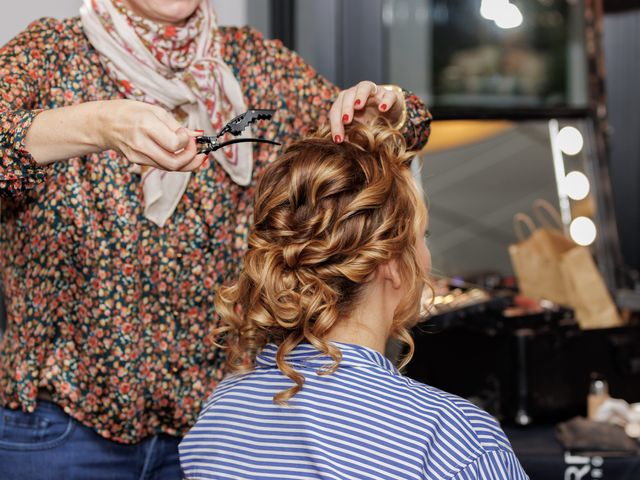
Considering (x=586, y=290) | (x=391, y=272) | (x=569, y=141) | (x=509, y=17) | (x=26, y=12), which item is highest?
(x=509, y=17)

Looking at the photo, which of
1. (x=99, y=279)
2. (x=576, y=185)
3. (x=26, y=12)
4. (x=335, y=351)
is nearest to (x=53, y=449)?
(x=99, y=279)

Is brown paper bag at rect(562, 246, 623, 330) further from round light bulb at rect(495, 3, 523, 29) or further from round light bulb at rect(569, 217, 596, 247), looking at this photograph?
round light bulb at rect(495, 3, 523, 29)

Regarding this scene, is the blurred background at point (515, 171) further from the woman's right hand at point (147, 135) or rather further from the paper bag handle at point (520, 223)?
the woman's right hand at point (147, 135)

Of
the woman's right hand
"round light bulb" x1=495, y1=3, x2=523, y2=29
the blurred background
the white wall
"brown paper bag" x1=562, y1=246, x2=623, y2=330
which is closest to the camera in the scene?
the woman's right hand

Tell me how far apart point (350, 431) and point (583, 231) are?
184 centimetres

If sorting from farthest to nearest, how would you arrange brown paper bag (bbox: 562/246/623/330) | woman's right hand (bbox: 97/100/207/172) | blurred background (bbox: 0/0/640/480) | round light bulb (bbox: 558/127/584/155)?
round light bulb (bbox: 558/127/584/155) → brown paper bag (bbox: 562/246/623/330) → blurred background (bbox: 0/0/640/480) → woman's right hand (bbox: 97/100/207/172)

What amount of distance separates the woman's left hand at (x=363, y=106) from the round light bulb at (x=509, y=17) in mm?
1837

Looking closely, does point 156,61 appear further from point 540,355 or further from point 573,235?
point 573,235

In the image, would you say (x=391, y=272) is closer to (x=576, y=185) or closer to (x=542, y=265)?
(x=542, y=265)

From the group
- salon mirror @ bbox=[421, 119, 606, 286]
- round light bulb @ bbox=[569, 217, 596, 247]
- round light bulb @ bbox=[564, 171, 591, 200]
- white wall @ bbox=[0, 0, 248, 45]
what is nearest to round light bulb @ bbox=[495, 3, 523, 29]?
salon mirror @ bbox=[421, 119, 606, 286]

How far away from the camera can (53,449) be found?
5.20 ft

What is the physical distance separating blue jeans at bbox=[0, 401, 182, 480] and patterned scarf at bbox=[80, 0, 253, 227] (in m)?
0.39

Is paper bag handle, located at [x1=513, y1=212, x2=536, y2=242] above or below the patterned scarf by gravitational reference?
below

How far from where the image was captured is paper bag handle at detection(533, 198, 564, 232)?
9.52ft
